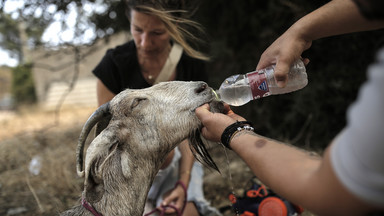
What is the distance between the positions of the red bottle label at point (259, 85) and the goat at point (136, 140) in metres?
0.26

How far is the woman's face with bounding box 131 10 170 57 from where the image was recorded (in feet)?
10.7

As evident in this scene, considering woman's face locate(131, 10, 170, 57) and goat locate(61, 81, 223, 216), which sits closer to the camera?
goat locate(61, 81, 223, 216)

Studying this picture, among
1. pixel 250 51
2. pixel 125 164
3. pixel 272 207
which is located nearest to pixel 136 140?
pixel 125 164

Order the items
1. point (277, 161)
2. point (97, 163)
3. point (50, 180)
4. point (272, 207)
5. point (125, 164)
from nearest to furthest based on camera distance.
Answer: point (277, 161)
point (97, 163)
point (125, 164)
point (272, 207)
point (50, 180)

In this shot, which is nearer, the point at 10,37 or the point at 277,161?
the point at 277,161

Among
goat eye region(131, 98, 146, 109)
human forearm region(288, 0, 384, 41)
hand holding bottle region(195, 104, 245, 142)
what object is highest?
human forearm region(288, 0, 384, 41)

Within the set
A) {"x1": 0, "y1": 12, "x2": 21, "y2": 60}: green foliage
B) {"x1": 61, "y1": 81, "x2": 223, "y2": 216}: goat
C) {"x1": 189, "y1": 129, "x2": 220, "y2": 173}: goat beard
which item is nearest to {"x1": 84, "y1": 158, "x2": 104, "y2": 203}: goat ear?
{"x1": 61, "y1": 81, "x2": 223, "y2": 216}: goat

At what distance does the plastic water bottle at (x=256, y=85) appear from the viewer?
2271 mm

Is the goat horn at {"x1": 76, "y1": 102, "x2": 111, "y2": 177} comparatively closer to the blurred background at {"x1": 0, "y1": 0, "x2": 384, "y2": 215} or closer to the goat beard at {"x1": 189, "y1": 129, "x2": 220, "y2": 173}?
the goat beard at {"x1": 189, "y1": 129, "x2": 220, "y2": 173}

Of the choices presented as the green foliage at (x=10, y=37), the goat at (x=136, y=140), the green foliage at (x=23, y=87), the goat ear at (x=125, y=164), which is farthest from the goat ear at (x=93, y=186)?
the green foliage at (x=23, y=87)

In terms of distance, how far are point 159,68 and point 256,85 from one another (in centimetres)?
158

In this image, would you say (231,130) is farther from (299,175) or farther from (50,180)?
(50,180)

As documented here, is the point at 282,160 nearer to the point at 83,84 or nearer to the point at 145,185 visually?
the point at 145,185

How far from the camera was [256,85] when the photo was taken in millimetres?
2271
